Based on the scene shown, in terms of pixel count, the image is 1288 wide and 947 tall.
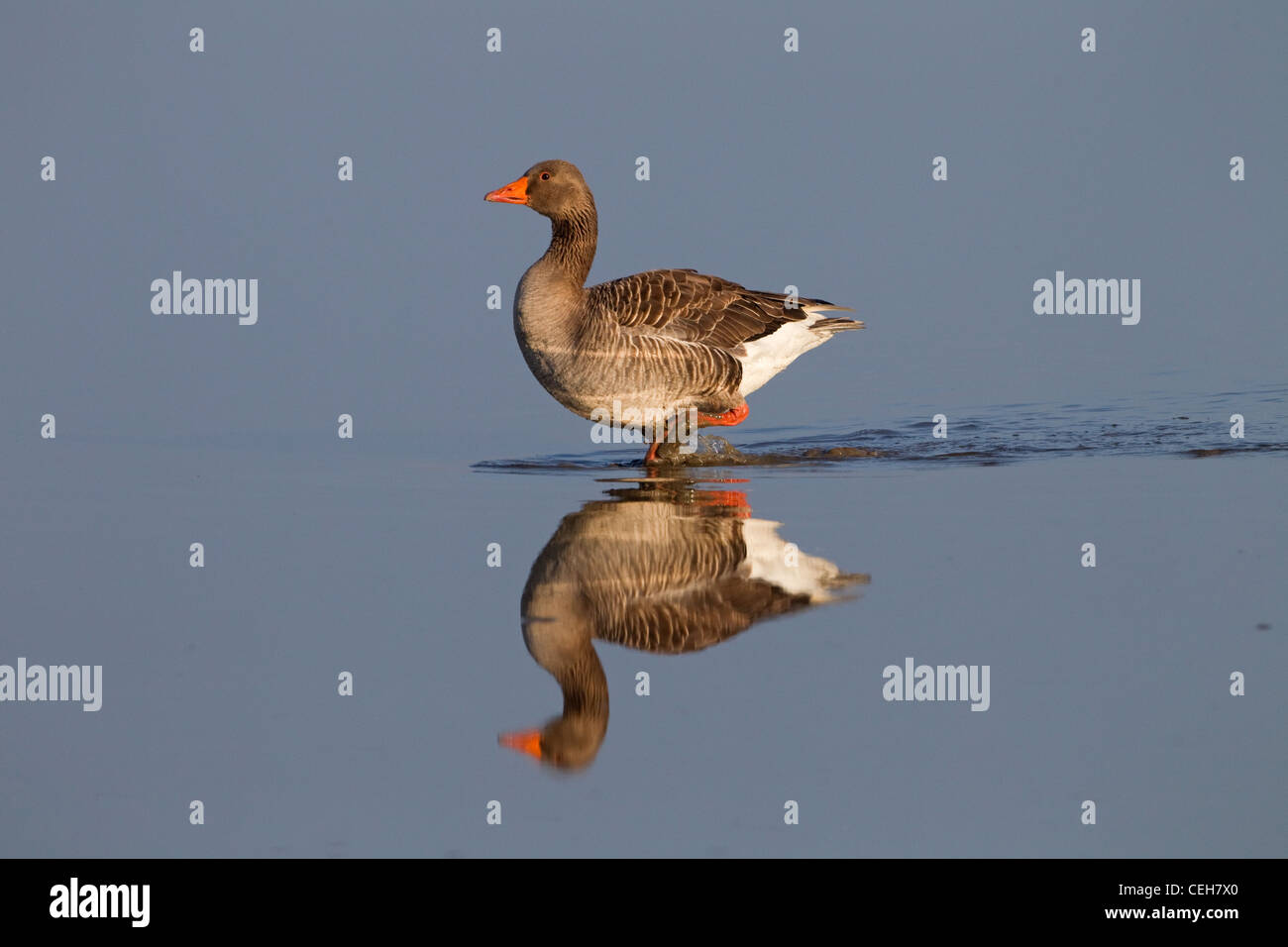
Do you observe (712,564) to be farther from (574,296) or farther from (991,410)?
(991,410)

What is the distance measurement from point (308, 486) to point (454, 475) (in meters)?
1.05

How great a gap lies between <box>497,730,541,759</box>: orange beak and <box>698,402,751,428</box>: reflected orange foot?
22.3ft

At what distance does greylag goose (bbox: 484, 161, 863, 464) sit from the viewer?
12.6 metres

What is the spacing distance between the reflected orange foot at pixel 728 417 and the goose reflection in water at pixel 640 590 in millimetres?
2856

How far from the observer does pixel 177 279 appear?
58.0 ft

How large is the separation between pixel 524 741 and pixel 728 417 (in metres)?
6.99

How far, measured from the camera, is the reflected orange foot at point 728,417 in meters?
13.4

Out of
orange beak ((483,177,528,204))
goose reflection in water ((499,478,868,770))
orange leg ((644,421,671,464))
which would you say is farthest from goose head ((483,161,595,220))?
goose reflection in water ((499,478,868,770))

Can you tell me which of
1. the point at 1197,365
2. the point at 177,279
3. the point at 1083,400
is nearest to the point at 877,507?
the point at 1083,400

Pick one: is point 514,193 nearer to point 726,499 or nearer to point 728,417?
point 728,417

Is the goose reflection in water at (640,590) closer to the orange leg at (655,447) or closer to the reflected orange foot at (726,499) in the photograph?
the reflected orange foot at (726,499)

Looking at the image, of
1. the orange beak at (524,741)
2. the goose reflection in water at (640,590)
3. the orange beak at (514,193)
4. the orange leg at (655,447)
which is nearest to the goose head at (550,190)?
the orange beak at (514,193)

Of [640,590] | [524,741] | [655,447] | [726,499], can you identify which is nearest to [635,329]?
[655,447]

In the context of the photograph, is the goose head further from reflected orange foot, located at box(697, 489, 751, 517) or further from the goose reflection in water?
the goose reflection in water
